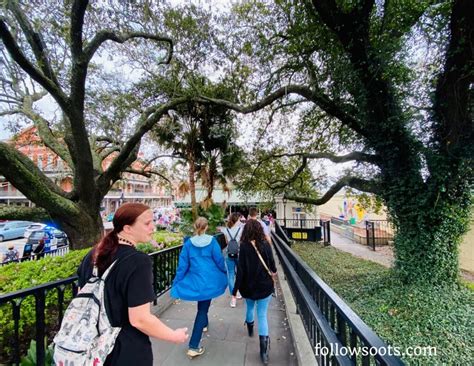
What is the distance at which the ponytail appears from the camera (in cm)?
139

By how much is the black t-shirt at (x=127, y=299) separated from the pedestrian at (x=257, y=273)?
1.70 m

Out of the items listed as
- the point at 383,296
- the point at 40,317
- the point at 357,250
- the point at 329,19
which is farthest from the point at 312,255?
the point at 40,317

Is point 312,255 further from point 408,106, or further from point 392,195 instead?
point 408,106

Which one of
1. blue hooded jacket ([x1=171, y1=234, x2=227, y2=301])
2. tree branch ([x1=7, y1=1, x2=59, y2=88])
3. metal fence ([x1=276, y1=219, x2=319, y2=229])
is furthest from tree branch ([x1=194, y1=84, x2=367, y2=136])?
metal fence ([x1=276, y1=219, x2=319, y2=229])

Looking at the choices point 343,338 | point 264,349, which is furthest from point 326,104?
point 343,338

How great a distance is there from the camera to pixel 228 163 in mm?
12625

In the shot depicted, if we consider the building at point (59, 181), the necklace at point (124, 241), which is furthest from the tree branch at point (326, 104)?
the necklace at point (124, 241)

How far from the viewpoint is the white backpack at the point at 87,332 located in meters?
1.23

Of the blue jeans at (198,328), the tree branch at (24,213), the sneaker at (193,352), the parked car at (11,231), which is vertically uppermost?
the tree branch at (24,213)

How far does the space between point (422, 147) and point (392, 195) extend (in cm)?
131

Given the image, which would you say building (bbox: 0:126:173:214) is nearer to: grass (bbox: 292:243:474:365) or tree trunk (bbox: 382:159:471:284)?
grass (bbox: 292:243:474:365)

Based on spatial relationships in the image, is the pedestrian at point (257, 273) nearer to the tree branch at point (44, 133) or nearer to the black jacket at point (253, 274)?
the black jacket at point (253, 274)

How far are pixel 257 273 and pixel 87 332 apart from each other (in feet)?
6.64

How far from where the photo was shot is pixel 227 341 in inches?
125
